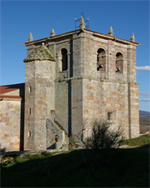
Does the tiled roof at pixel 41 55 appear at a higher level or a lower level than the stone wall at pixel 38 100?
higher

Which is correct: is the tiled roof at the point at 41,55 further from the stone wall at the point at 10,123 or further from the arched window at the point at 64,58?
the stone wall at the point at 10,123

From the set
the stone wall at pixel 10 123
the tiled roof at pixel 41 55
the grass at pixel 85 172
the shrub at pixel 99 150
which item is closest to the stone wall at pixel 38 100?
the tiled roof at pixel 41 55

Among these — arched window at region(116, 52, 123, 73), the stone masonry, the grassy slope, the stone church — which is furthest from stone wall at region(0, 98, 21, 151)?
arched window at region(116, 52, 123, 73)

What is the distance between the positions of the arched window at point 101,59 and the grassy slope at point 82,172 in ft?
32.0

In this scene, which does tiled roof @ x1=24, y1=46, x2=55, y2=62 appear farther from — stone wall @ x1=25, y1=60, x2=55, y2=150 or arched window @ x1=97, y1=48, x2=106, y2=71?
arched window @ x1=97, y1=48, x2=106, y2=71

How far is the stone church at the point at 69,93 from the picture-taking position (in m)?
22.0

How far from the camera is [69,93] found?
22641 millimetres

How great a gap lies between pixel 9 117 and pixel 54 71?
492 cm

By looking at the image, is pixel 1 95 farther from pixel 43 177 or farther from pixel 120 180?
pixel 120 180

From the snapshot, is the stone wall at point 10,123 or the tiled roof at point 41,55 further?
the tiled roof at point 41,55

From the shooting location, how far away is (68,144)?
70.4 ft

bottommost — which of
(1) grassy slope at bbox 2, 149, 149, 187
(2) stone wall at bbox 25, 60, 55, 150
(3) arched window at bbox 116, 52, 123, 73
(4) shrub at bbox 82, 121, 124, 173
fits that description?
(1) grassy slope at bbox 2, 149, 149, 187

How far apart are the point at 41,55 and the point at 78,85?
12.5 ft

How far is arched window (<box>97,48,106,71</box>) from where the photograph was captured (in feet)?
78.7
